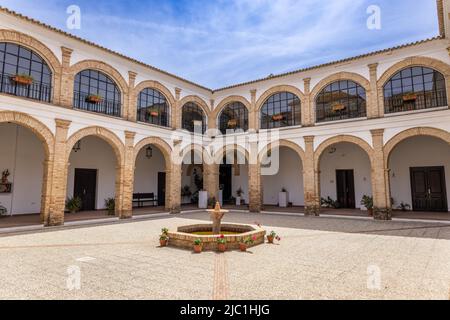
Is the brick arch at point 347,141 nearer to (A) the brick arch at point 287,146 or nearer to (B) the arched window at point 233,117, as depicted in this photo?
(A) the brick arch at point 287,146

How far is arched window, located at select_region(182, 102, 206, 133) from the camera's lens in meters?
17.8

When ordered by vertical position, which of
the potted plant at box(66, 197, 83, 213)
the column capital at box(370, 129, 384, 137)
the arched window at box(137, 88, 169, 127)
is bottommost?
the potted plant at box(66, 197, 83, 213)

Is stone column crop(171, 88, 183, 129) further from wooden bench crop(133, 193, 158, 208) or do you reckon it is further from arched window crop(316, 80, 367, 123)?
arched window crop(316, 80, 367, 123)

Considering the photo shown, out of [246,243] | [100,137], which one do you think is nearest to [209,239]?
[246,243]

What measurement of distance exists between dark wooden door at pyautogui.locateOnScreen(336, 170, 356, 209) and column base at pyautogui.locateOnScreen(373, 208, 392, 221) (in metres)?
4.18

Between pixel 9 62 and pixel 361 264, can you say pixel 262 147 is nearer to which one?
pixel 361 264

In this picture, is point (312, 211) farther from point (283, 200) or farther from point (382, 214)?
point (283, 200)

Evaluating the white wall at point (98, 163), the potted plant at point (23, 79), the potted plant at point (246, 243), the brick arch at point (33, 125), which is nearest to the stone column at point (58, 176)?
the brick arch at point (33, 125)

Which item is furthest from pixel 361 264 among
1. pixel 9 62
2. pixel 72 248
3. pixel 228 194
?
pixel 228 194

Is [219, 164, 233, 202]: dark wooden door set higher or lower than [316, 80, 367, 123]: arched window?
lower

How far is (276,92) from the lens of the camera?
16.8 meters

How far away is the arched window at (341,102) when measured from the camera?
46.7 ft

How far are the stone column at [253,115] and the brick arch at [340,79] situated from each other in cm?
364

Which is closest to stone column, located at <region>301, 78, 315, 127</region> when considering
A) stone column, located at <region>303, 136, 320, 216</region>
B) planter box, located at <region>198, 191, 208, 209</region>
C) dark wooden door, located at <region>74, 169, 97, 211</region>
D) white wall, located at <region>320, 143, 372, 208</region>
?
stone column, located at <region>303, 136, 320, 216</region>
